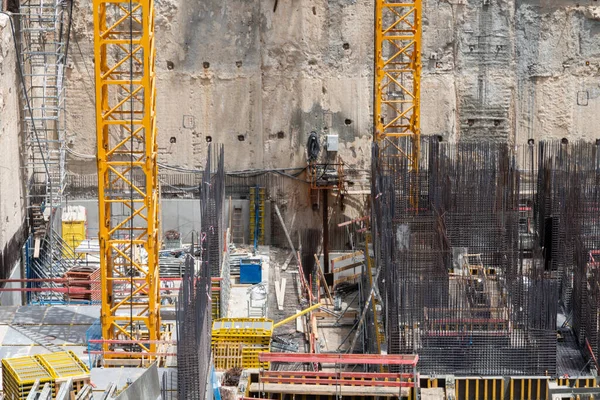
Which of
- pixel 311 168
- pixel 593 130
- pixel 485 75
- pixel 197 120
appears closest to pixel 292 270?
pixel 311 168

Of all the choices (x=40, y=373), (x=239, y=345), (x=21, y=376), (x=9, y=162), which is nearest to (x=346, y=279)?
(x=239, y=345)

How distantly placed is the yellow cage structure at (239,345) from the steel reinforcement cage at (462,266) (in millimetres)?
2466

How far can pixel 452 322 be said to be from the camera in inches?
828

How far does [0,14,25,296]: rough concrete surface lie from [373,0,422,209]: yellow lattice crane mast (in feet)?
30.8

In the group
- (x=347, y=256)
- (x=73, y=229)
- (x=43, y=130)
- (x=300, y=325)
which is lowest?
(x=300, y=325)

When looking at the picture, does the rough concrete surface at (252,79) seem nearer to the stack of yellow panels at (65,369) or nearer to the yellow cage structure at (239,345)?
the yellow cage structure at (239,345)

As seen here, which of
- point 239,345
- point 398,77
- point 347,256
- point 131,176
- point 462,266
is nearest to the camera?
point 131,176

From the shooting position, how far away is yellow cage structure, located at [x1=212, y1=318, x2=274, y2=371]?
22016 mm

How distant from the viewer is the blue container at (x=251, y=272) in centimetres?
2803

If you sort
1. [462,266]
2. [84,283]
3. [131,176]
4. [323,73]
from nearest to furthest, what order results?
[131,176] < [462,266] < [84,283] < [323,73]

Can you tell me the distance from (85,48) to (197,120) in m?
3.73

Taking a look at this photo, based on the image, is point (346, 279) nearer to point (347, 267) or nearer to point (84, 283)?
point (347, 267)

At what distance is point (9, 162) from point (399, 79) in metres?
11.8

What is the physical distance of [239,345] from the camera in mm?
22188
